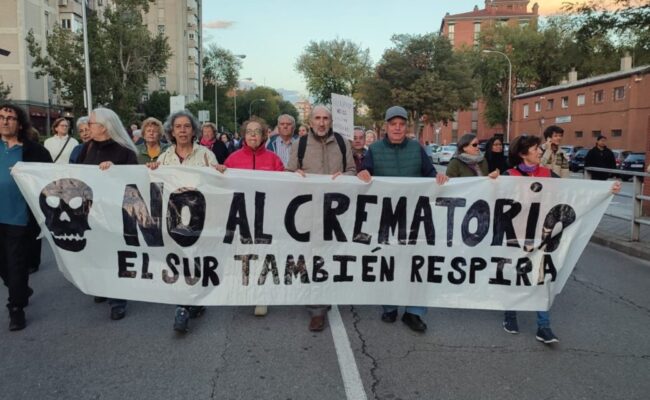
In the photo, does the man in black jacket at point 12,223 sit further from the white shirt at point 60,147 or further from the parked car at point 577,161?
the parked car at point 577,161

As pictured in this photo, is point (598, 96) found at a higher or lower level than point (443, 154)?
higher

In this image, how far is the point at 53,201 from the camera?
186 inches

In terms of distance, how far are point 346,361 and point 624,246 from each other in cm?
623

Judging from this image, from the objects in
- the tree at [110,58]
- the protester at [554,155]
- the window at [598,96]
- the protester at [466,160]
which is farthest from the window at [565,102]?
the protester at [466,160]

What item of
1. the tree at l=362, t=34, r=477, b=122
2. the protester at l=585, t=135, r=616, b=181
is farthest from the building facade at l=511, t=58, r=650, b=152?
the protester at l=585, t=135, r=616, b=181

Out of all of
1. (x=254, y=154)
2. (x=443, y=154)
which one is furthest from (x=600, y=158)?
(x=443, y=154)

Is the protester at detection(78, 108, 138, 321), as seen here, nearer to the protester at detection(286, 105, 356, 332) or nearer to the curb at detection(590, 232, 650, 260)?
the protester at detection(286, 105, 356, 332)

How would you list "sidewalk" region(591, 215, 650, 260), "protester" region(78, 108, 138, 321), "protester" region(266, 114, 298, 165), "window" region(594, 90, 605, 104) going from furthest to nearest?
"window" region(594, 90, 605, 104) → "sidewalk" region(591, 215, 650, 260) → "protester" region(266, 114, 298, 165) → "protester" region(78, 108, 138, 321)

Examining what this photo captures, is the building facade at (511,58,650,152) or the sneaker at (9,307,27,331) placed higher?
the building facade at (511,58,650,152)

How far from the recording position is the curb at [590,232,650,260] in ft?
26.2

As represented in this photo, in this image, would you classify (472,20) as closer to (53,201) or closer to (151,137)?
(151,137)

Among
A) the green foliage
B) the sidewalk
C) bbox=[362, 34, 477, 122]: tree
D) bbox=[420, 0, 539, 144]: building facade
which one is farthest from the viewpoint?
bbox=[420, 0, 539, 144]: building facade

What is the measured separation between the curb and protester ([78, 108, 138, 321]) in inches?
274

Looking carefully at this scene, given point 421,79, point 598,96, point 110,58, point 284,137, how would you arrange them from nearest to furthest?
point 284,137, point 110,58, point 598,96, point 421,79
